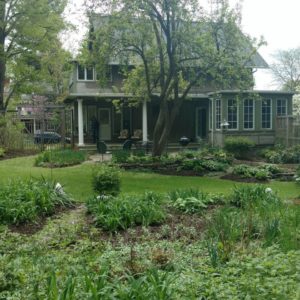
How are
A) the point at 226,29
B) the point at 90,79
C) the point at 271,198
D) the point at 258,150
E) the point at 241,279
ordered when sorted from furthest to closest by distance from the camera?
the point at 90,79, the point at 258,150, the point at 226,29, the point at 271,198, the point at 241,279

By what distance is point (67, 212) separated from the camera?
748 centimetres

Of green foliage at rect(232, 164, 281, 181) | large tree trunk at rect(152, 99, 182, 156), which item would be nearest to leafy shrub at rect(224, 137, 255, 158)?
large tree trunk at rect(152, 99, 182, 156)

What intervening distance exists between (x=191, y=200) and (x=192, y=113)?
20.0 meters

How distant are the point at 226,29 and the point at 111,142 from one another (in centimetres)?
1300

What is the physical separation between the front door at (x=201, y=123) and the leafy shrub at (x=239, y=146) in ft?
25.2

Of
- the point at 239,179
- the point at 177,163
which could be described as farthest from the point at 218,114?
the point at 239,179

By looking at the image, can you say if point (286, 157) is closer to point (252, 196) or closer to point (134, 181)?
point (134, 181)

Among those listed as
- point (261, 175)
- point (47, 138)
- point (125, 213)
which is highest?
point (47, 138)

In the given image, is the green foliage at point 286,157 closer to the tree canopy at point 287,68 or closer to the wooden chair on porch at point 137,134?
the wooden chair on porch at point 137,134

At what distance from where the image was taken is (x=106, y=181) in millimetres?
8438

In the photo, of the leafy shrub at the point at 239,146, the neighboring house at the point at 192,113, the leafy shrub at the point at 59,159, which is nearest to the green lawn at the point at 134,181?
the leafy shrub at the point at 59,159

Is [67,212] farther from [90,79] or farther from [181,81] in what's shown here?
[90,79]

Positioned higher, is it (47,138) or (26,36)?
(26,36)

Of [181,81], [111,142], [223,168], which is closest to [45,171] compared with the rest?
[223,168]
